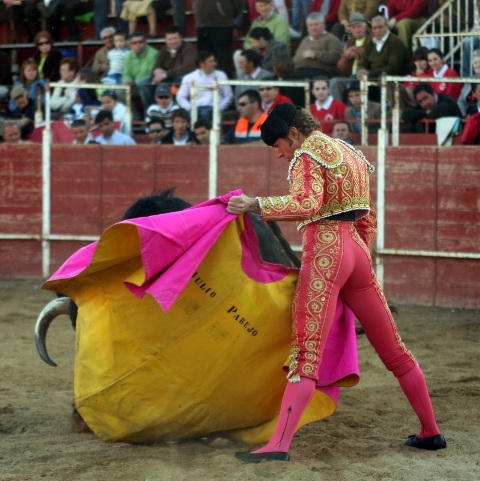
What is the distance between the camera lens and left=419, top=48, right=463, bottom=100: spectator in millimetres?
8641

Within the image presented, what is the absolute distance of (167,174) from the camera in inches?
352

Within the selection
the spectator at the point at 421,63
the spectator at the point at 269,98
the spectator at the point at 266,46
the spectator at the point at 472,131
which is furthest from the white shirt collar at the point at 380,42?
the spectator at the point at 472,131

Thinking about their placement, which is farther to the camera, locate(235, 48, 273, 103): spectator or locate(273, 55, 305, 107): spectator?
locate(235, 48, 273, 103): spectator

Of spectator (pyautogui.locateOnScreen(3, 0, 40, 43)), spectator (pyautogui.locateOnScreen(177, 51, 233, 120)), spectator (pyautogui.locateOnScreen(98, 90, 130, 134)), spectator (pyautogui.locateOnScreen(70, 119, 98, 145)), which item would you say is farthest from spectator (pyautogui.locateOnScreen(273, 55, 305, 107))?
spectator (pyautogui.locateOnScreen(3, 0, 40, 43))

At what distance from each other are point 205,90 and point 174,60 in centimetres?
129

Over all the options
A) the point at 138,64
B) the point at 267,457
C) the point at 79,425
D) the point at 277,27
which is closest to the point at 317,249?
the point at 267,457

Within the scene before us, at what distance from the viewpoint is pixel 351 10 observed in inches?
394

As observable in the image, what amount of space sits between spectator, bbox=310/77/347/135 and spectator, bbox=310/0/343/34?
176cm

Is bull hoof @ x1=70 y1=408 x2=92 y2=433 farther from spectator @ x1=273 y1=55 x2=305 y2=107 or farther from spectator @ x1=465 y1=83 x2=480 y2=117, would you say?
spectator @ x1=273 y1=55 x2=305 y2=107

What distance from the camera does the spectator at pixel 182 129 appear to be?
905 cm

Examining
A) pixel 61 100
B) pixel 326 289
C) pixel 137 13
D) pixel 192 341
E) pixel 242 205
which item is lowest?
pixel 192 341

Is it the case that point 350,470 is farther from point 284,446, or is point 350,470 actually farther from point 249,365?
point 249,365

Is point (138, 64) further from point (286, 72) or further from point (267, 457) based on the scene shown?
point (267, 457)

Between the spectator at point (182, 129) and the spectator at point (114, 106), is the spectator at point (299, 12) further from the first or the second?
the spectator at point (182, 129)
